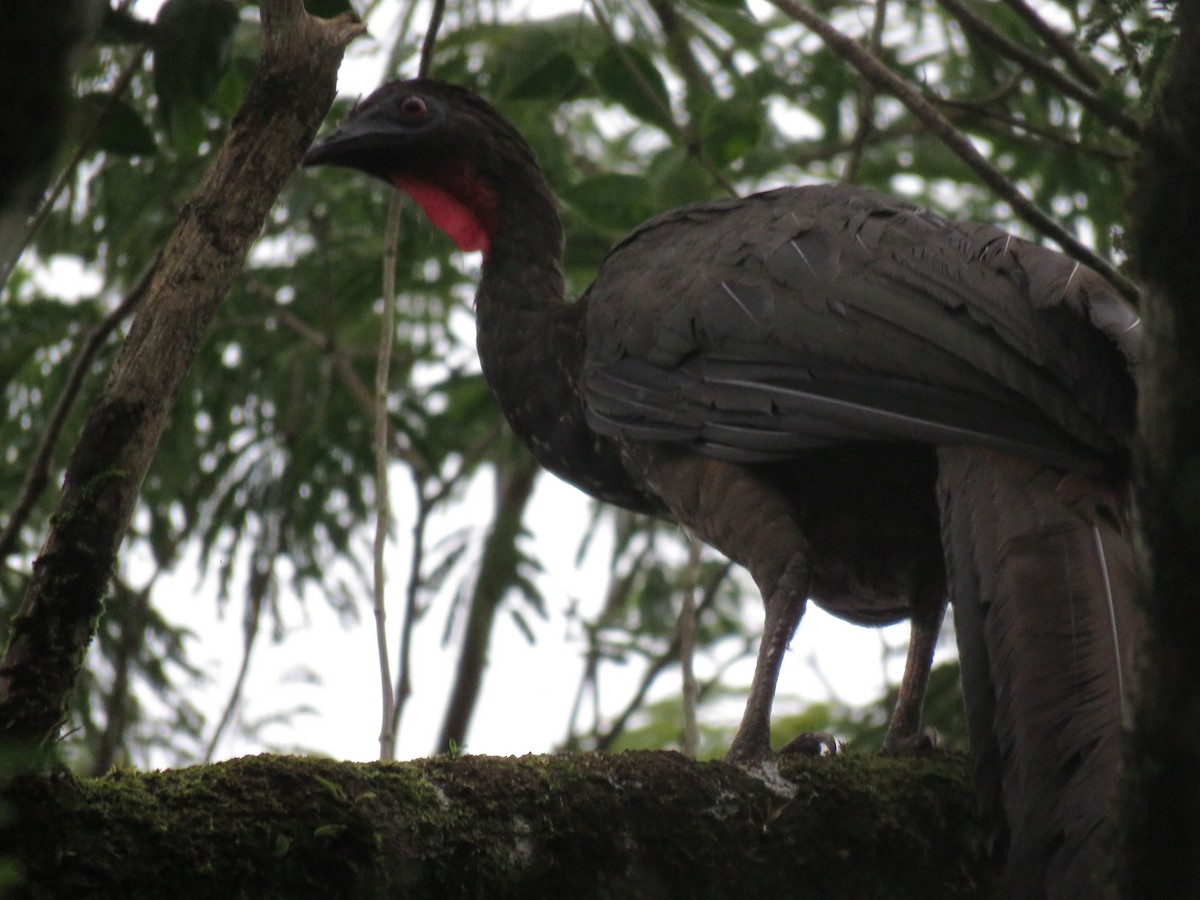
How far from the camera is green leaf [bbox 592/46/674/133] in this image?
5.19 metres

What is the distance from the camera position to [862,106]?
5496mm

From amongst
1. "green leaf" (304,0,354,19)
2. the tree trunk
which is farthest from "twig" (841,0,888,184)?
the tree trunk

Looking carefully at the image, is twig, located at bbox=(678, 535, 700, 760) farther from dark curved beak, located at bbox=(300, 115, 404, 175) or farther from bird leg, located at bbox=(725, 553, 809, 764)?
dark curved beak, located at bbox=(300, 115, 404, 175)

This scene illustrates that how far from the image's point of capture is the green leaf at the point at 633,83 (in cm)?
519

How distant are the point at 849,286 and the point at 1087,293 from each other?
0.69 metres

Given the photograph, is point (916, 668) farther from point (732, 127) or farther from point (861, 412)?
point (732, 127)

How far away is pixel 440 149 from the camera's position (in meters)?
5.49

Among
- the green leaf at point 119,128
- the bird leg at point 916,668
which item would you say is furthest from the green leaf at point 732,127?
the green leaf at point 119,128

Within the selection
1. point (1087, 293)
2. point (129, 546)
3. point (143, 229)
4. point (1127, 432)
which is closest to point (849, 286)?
point (1087, 293)

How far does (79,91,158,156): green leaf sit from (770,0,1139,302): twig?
6.19 feet

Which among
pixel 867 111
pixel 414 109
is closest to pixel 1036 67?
pixel 867 111

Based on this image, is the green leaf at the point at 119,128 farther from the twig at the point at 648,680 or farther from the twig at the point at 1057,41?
the twig at the point at 648,680

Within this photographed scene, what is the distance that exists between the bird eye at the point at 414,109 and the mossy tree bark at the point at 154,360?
7.57 ft

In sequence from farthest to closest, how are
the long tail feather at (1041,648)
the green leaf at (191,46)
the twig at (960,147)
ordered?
the twig at (960,147) < the green leaf at (191,46) < the long tail feather at (1041,648)
